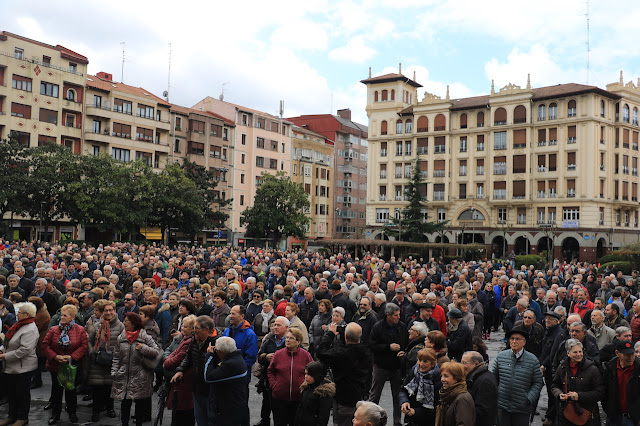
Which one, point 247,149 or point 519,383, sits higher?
point 247,149

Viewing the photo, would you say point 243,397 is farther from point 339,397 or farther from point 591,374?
point 591,374

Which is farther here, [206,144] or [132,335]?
[206,144]

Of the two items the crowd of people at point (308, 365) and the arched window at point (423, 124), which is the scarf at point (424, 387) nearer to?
the crowd of people at point (308, 365)

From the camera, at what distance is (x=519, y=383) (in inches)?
261

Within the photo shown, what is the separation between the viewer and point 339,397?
22.5 ft

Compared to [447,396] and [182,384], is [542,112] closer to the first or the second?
[182,384]

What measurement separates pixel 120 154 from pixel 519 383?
5524cm

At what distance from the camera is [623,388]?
700 cm

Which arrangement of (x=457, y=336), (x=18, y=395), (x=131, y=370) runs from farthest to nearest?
(x=457, y=336) < (x=18, y=395) < (x=131, y=370)

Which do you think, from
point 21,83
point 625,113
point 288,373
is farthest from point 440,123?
point 288,373

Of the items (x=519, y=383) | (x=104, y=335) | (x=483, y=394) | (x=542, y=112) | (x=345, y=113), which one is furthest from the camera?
(x=345, y=113)

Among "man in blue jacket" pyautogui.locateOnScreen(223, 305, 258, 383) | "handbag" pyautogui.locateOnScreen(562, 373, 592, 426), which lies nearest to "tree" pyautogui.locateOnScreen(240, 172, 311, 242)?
"man in blue jacket" pyautogui.locateOnScreen(223, 305, 258, 383)

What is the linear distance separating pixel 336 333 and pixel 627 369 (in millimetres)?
3628

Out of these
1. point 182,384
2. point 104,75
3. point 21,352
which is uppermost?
point 104,75
